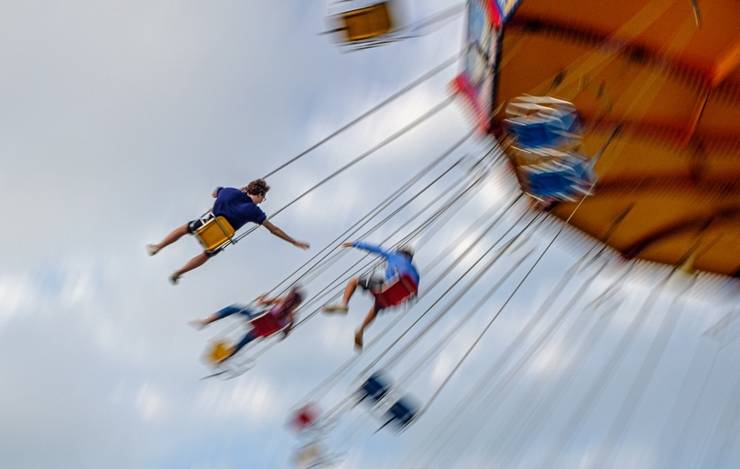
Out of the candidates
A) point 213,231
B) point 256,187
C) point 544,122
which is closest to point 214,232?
point 213,231

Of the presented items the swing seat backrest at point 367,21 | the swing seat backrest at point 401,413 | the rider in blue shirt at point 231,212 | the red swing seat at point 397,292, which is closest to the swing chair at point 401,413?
the swing seat backrest at point 401,413

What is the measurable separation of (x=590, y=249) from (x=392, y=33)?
5.52m

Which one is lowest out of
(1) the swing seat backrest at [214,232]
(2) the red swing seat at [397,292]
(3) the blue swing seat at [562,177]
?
(2) the red swing seat at [397,292]

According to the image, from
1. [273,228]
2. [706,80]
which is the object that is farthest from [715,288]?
[273,228]

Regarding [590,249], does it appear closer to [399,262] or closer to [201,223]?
[399,262]

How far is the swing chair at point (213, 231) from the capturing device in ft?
32.0

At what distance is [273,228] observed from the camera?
10.1m

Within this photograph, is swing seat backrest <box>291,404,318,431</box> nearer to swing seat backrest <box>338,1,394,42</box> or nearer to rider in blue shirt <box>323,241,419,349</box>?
rider in blue shirt <box>323,241,419,349</box>

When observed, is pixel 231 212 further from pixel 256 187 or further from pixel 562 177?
pixel 562 177

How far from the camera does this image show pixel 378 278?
9898mm

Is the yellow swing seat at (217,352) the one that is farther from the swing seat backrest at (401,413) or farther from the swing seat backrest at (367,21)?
the swing seat backrest at (367,21)

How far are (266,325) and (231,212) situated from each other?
140 cm

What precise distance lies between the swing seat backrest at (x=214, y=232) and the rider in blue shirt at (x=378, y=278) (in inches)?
53.6

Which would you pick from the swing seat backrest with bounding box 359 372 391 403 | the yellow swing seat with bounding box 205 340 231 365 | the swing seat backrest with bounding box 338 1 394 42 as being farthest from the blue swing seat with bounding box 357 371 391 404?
the swing seat backrest with bounding box 338 1 394 42
